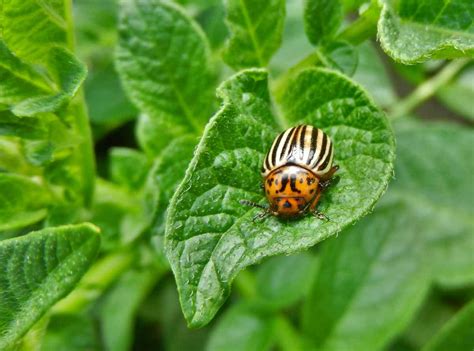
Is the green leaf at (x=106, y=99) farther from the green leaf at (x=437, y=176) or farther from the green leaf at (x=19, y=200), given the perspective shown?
the green leaf at (x=437, y=176)

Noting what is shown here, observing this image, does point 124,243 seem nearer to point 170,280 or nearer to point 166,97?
point 166,97

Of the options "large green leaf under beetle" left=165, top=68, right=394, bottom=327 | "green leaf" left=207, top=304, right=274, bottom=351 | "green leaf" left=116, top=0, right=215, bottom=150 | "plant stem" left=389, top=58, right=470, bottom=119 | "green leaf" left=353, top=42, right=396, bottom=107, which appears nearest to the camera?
"large green leaf under beetle" left=165, top=68, right=394, bottom=327

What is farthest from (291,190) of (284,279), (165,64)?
(284,279)

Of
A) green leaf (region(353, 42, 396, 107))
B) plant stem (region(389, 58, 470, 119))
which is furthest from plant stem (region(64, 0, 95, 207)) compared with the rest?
plant stem (region(389, 58, 470, 119))

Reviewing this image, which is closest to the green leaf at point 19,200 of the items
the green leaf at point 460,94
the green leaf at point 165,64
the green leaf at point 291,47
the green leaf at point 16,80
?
the green leaf at point 16,80

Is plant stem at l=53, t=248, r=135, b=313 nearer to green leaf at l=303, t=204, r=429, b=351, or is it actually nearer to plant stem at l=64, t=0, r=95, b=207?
plant stem at l=64, t=0, r=95, b=207

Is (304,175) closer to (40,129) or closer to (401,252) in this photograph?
(40,129)

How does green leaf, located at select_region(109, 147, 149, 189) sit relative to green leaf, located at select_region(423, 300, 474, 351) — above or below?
above
